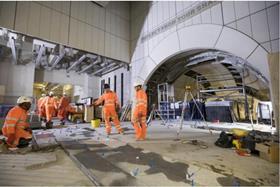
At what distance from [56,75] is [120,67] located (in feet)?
17.8

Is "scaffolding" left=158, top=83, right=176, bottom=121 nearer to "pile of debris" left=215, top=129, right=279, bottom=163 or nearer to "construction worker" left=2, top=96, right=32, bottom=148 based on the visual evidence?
"pile of debris" left=215, top=129, right=279, bottom=163

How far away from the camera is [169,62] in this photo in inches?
321

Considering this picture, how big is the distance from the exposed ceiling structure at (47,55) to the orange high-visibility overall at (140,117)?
586 cm

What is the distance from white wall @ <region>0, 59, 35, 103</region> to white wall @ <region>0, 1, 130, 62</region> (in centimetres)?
463

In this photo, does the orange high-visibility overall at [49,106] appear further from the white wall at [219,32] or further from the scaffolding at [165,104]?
the scaffolding at [165,104]

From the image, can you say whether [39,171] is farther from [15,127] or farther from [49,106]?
A: [49,106]

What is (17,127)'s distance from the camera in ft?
9.37

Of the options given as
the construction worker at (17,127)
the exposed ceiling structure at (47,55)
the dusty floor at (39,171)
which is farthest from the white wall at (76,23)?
the dusty floor at (39,171)

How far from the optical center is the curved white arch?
4645 mm

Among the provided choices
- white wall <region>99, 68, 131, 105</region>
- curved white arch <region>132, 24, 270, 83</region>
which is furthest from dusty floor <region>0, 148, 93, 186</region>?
white wall <region>99, 68, 131, 105</region>

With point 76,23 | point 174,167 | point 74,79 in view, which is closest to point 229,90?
point 174,167

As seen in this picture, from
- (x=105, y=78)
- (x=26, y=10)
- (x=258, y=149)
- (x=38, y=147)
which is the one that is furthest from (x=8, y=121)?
(x=105, y=78)

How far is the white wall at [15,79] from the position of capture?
916 cm

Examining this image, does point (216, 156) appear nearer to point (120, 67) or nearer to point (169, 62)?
point (169, 62)
